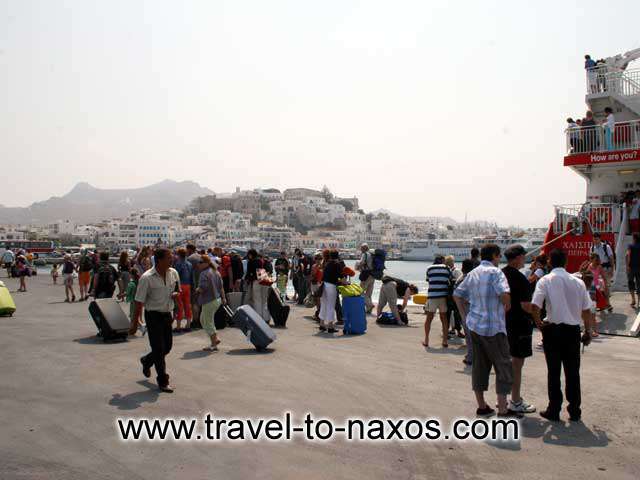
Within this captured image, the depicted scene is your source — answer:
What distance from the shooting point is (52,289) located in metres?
22.5

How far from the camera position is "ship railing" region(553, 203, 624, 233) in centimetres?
1720

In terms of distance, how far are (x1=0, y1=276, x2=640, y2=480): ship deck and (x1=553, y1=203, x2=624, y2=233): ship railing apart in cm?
736

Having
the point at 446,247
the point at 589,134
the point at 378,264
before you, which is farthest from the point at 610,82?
the point at 446,247

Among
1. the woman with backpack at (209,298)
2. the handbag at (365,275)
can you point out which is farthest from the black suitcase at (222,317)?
the handbag at (365,275)

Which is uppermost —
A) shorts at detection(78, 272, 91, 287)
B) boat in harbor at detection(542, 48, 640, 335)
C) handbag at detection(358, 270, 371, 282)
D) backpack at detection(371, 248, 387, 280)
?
boat in harbor at detection(542, 48, 640, 335)

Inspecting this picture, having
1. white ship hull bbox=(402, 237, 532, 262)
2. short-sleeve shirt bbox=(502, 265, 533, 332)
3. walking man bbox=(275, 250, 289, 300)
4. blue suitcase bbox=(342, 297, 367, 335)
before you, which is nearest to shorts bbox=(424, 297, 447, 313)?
blue suitcase bbox=(342, 297, 367, 335)

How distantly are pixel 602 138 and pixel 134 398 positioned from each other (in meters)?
16.6

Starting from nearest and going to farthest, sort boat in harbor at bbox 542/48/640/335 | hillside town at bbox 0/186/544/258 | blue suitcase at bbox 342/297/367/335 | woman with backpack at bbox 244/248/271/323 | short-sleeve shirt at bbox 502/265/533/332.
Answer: short-sleeve shirt at bbox 502/265/533/332, blue suitcase at bbox 342/297/367/335, woman with backpack at bbox 244/248/271/323, boat in harbor at bbox 542/48/640/335, hillside town at bbox 0/186/544/258

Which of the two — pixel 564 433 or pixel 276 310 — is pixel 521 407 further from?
pixel 276 310

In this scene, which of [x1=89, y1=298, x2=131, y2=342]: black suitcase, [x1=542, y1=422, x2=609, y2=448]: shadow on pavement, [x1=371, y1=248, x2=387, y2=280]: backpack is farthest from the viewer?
[x1=371, y1=248, x2=387, y2=280]: backpack

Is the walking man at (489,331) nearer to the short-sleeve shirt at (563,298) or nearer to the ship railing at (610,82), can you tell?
the short-sleeve shirt at (563,298)

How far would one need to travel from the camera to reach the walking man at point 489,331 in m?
5.78

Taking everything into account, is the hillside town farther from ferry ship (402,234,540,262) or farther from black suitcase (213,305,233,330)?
black suitcase (213,305,233,330)

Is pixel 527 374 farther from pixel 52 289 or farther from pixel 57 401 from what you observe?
pixel 52 289
